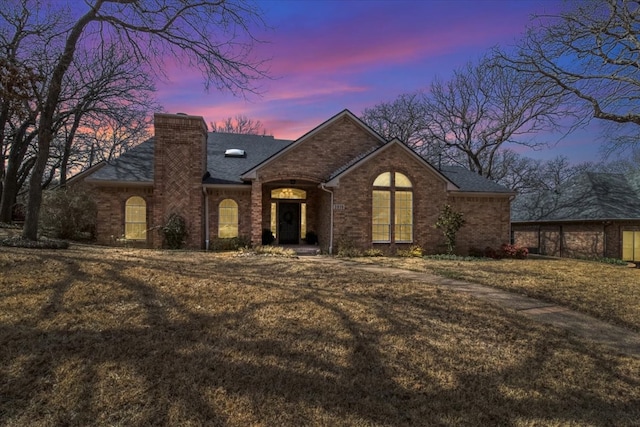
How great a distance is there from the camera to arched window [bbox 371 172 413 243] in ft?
53.0

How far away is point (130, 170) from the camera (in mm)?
16359

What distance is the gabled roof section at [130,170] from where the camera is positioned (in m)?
15.5

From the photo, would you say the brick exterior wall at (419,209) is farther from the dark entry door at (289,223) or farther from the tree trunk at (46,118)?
the tree trunk at (46,118)

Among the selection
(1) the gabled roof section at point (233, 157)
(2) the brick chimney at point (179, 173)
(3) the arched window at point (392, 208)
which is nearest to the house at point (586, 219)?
(3) the arched window at point (392, 208)

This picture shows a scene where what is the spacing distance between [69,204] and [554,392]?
58.6 feet

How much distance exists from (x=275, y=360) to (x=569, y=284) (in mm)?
9347

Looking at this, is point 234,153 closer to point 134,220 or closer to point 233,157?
point 233,157

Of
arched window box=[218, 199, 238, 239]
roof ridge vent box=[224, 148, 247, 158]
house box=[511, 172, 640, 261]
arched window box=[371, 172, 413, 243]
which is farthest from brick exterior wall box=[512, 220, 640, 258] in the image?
roof ridge vent box=[224, 148, 247, 158]

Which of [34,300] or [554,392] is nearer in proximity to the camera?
[554,392]

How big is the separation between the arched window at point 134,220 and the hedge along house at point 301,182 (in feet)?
0.13

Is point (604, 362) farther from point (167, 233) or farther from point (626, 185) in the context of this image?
point (626, 185)

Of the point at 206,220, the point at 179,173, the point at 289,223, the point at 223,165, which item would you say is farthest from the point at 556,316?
the point at 223,165

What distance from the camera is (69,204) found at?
51.4 ft

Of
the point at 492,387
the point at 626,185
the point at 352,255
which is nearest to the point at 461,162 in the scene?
the point at 626,185
